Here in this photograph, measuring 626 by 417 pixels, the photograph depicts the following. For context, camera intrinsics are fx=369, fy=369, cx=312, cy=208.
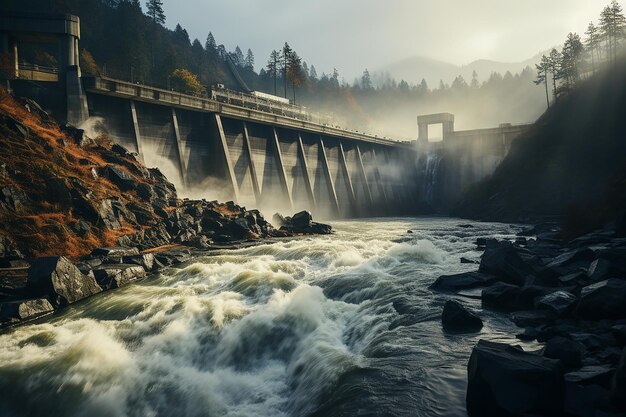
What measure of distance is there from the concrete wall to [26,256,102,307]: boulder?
24032 millimetres

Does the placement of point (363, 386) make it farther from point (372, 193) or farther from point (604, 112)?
point (372, 193)

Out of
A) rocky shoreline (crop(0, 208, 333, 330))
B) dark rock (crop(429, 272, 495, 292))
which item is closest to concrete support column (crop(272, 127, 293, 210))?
rocky shoreline (crop(0, 208, 333, 330))

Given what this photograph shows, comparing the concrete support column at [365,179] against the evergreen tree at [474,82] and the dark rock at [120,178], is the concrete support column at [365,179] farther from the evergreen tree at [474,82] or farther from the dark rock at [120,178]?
the evergreen tree at [474,82]

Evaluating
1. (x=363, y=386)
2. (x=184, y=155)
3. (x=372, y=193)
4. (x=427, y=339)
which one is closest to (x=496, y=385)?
(x=363, y=386)

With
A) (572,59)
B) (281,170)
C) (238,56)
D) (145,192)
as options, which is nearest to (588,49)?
(572,59)

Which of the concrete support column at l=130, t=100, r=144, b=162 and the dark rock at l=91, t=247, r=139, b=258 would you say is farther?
the concrete support column at l=130, t=100, r=144, b=162

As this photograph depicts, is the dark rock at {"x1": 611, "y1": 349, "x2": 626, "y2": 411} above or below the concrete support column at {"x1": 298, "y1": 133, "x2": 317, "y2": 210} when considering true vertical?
below

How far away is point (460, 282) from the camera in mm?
14266

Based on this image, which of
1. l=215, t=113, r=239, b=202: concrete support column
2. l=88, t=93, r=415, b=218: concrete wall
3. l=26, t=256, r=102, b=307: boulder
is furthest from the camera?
l=215, t=113, r=239, b=202: concrete support column

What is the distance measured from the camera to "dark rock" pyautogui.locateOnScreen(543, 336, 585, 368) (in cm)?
693

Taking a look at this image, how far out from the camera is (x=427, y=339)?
31.5ft

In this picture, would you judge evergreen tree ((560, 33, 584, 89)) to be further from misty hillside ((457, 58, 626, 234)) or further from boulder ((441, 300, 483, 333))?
boulder ((441, 300, 483, 333))

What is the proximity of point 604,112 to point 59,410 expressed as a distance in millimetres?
62144

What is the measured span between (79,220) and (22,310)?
9.95 meters
